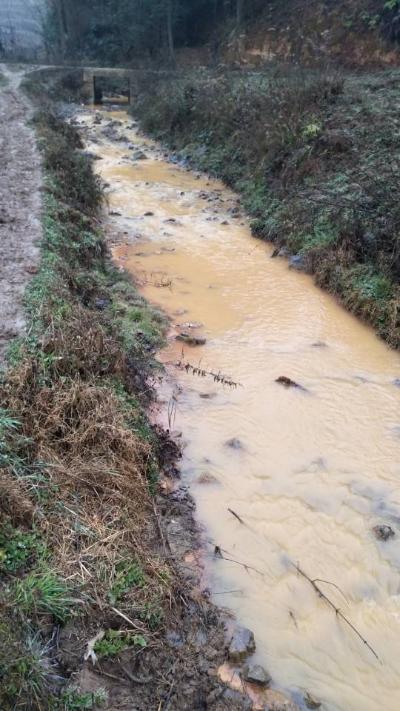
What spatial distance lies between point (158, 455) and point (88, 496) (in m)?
1.51

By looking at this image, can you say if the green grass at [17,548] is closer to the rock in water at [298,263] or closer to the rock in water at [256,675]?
the rock in water at [256,675]

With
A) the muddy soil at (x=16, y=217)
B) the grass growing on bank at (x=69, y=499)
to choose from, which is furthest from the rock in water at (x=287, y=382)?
the muddy soil at (x=16, y=217)

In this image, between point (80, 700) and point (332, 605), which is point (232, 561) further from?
point (80, 700)

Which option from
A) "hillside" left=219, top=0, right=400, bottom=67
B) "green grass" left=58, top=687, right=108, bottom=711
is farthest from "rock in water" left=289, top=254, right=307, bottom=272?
"hillside" left=219, top=0, right=400, bottom=67

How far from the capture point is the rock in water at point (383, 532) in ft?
17.7

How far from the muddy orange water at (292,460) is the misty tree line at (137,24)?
28.5 meters

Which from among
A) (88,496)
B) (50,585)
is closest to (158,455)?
(88,496)

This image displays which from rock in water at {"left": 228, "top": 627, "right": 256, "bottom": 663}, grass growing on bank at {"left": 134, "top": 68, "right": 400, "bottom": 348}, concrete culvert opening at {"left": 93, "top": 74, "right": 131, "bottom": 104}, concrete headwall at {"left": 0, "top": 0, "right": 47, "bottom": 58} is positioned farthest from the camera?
concrete headwall at {"left": 0, "top": 0, "right": 47, "bottom": 58}

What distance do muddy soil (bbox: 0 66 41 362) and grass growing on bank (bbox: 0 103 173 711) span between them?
0.26 metres

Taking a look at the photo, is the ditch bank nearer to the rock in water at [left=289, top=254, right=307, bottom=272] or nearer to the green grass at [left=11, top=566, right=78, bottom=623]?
the green grass at [left=11, top=566, right=78, bottom=623]

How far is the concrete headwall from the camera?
49500mm

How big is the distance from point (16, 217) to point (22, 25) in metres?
58.0

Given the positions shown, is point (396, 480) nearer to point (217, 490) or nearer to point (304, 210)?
point (217, 490)

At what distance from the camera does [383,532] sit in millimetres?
5410
